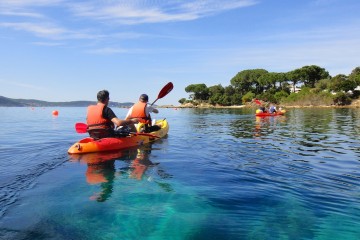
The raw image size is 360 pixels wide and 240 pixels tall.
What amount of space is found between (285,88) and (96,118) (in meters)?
98.0

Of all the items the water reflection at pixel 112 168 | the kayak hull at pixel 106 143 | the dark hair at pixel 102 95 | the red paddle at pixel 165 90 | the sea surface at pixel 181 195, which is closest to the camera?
the sea surface at pixel 181 195

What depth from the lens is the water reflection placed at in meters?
6.78

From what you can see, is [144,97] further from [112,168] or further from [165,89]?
[112,168]

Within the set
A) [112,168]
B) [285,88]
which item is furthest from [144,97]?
[285,88]

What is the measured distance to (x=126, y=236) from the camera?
172 inches

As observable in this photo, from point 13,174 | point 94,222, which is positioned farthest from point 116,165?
point 94,222

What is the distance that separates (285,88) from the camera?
10038 centimetres

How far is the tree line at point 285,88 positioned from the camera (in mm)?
71188

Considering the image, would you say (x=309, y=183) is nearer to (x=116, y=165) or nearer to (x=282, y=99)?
(x=116, y=165)

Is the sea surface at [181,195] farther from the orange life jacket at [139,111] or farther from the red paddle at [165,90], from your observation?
the red paddle at [165,90]

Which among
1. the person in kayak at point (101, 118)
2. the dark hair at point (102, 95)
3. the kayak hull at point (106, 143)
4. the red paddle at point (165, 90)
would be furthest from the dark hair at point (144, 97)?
the dark hair at point (102, 95)

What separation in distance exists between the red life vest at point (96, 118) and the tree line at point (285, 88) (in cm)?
6917

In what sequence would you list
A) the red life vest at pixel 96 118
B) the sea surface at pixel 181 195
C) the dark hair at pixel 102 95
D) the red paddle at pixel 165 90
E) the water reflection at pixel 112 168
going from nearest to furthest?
the sea surface at pixel 181 195
the water reflection at pixel 112 168
the dark hair at pixel 102 95
the red life vest at pixel 96 118
the red paddle at pixel 165 90

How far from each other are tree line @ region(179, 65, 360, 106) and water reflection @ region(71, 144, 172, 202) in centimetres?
6880
